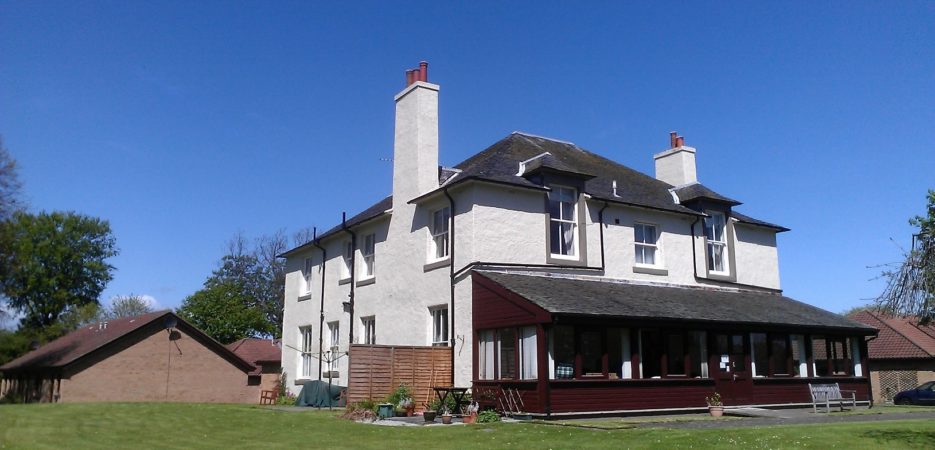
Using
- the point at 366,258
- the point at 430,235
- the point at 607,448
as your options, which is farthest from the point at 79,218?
the point at 607,448

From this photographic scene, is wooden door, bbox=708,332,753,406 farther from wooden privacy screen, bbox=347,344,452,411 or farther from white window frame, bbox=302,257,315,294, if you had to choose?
white window frame, bbox=302,257,315,294

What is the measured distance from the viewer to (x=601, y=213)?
944 inches

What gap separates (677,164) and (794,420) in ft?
44.1

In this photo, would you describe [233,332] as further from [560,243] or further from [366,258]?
[560,243]

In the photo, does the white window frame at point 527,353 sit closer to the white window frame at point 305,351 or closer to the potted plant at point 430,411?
the potted plant at point 430,411

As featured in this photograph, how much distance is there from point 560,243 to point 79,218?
171ft


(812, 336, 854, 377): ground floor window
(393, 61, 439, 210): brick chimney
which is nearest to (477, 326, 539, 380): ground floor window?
(393, 61, 439, 210): brick chimney

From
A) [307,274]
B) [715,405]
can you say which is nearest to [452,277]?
[715,405]

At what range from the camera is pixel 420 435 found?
15461 millimetres

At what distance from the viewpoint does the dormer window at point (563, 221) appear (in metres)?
23.2

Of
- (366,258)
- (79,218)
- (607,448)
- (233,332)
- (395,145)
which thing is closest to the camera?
(607,448)

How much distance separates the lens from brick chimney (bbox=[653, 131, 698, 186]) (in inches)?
1161

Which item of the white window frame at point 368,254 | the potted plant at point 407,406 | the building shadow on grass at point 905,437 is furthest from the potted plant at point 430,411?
the building shadow on grass at point 905,437

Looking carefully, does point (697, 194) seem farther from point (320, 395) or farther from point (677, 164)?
point (320, 395)
